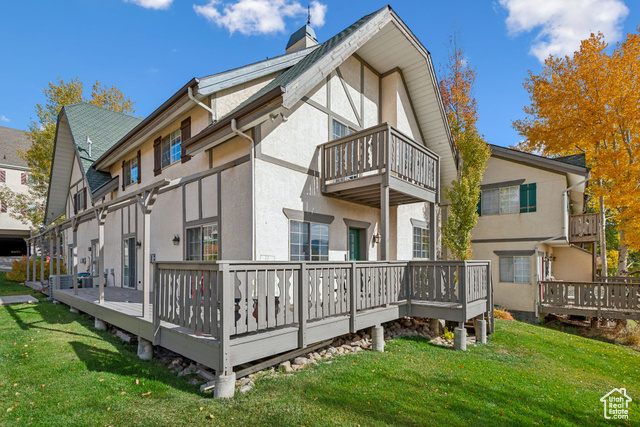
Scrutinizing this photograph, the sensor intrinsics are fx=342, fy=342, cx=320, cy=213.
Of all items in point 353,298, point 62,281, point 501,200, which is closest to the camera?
point 353,298

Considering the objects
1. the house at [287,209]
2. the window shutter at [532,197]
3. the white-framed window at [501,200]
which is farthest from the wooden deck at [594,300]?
the house at [287,209]

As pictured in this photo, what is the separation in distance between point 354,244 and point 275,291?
4978 millimetres

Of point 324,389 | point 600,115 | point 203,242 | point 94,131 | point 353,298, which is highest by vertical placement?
point 94,131

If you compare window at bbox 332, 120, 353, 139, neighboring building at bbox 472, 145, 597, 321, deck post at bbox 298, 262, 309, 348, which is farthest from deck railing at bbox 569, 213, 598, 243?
deck post at bbox 298, 262, 309, 348

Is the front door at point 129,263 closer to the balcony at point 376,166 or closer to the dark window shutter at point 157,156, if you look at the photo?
the dark window shutter at point 157,156

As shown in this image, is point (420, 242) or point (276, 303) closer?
point (276, 303)

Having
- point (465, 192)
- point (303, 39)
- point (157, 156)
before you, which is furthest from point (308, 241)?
point (303, 39)

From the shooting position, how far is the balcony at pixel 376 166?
8.10 m

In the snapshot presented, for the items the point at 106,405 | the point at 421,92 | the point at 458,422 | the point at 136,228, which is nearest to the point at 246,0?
the point at 421,92

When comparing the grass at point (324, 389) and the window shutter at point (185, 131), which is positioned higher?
the window shutter at point (185, 131)

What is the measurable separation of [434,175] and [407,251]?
10.1 ft

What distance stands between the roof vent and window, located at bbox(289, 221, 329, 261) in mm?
7903

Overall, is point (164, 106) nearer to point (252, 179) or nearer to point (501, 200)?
point (252, 179)

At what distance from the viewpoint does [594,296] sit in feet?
40.8
